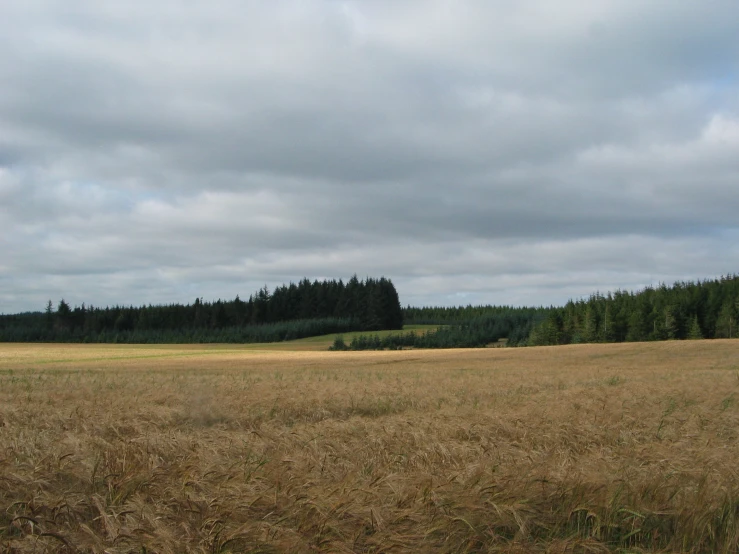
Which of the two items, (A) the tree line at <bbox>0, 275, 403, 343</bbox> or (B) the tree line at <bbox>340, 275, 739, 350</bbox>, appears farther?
(A) the tree line at <bbox>0, 275, 403, 343</bbox>

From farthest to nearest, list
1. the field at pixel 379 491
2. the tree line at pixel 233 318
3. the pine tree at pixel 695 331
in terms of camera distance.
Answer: the tree line at pixel 233 318 → the pine tree at pixel 695 331 → the field at pixel 379 491

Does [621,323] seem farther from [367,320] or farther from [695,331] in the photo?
[367,320]

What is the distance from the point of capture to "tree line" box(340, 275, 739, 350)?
9950cm

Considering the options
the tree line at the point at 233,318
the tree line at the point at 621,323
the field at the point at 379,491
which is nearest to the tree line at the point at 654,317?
the tree line at the point at 621,323

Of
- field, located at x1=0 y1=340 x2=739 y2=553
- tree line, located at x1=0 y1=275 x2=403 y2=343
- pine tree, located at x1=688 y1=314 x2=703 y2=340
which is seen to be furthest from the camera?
tree line, located at x1=0 y1=275 x2=403 y2=343

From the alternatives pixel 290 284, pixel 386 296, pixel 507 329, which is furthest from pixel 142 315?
pixel 507 329

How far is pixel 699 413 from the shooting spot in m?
11.6

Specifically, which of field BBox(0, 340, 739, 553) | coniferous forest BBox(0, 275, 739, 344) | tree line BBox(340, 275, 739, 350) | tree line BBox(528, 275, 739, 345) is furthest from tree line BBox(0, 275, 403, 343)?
field BBox(0, 340, 739, 553)

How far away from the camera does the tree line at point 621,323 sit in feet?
326

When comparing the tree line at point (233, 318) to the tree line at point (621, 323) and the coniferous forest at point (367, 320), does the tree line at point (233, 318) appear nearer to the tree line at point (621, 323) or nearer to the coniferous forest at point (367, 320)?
the coniferous forest at point (367, 320)

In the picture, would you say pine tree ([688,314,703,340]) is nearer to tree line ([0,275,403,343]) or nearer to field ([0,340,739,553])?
tree line ([0,275,403,343])

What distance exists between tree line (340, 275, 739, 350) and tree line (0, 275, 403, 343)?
2523cm

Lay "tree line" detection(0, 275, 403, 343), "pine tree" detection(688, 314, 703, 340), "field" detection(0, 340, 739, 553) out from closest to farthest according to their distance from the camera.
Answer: "field" detection(0, 340, 739, 553) → "pine tree" detection(688, 314, 703, 340) → "tree line" detection(0, 275, 403, 343)

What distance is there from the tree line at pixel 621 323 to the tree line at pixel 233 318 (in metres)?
25.2
